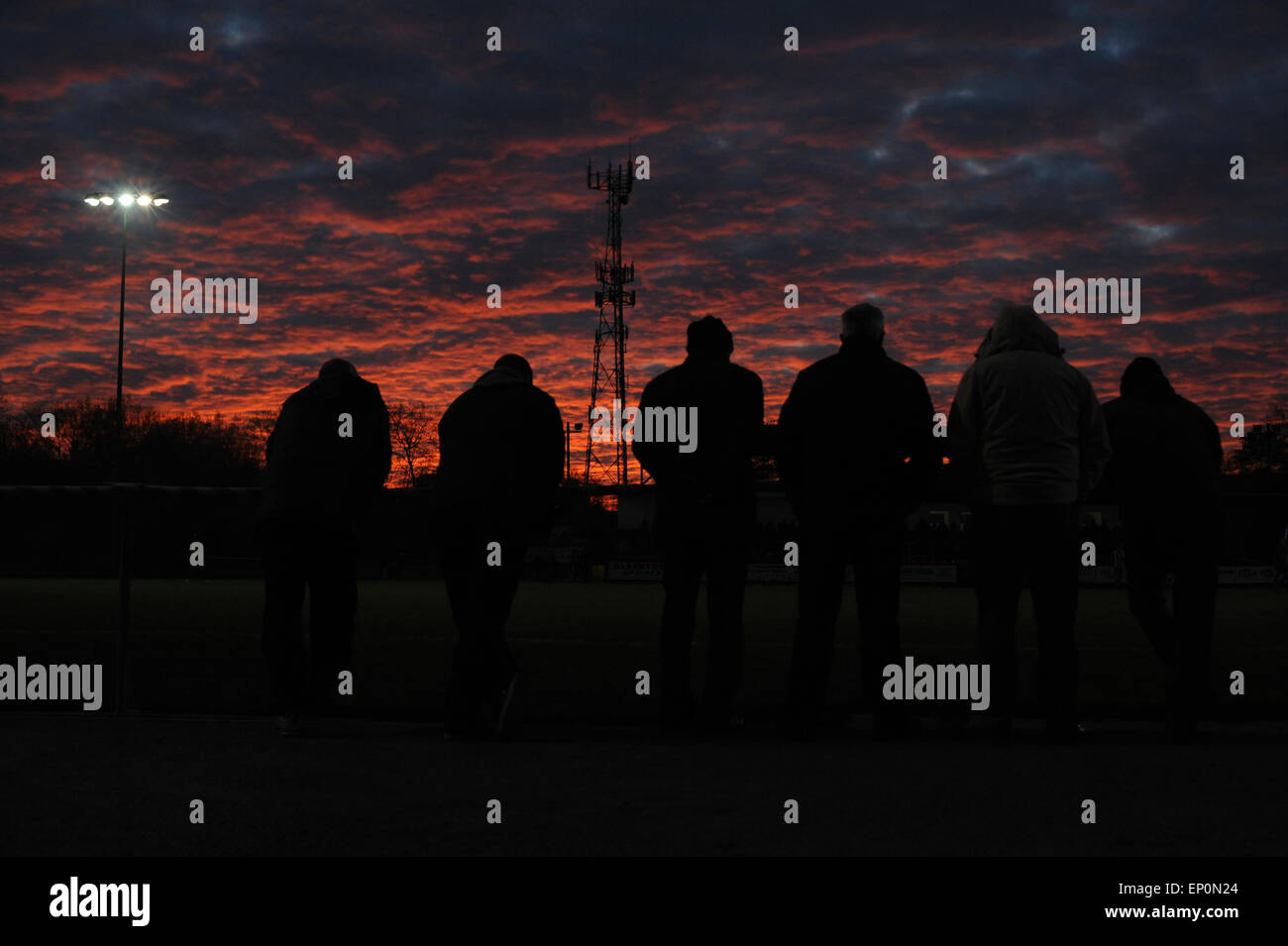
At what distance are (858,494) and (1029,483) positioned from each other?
83 centimetres

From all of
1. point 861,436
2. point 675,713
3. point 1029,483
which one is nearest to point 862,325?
point 861,436

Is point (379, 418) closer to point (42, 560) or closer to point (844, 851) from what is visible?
point (844, 851)

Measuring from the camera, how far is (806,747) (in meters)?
5.22

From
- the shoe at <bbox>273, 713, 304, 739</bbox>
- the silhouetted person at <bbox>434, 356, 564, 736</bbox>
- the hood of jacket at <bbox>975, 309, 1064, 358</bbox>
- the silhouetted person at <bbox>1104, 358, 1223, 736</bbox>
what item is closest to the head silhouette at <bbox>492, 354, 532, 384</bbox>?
the silhouetted person at <bbox>434, 356, 564, 736</bbox>

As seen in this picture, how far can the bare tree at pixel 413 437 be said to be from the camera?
8312 cm

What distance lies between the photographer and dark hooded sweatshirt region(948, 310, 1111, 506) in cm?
550

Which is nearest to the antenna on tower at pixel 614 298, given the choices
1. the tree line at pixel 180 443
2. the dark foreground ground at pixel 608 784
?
the tree line at pixel 180 443

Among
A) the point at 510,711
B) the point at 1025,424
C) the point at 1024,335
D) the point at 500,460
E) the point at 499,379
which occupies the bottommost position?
the point at 510,711

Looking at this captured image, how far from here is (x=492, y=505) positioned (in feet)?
18.9

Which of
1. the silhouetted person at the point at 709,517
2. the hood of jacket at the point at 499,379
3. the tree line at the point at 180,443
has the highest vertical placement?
the tree line at the point at 180,443

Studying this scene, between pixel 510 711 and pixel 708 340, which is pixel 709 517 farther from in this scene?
pixel 510 711

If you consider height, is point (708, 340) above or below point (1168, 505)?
above

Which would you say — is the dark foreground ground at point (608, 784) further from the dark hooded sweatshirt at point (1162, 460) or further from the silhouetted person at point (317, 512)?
the dark hooded sweatshirt at point (1162, 460)
